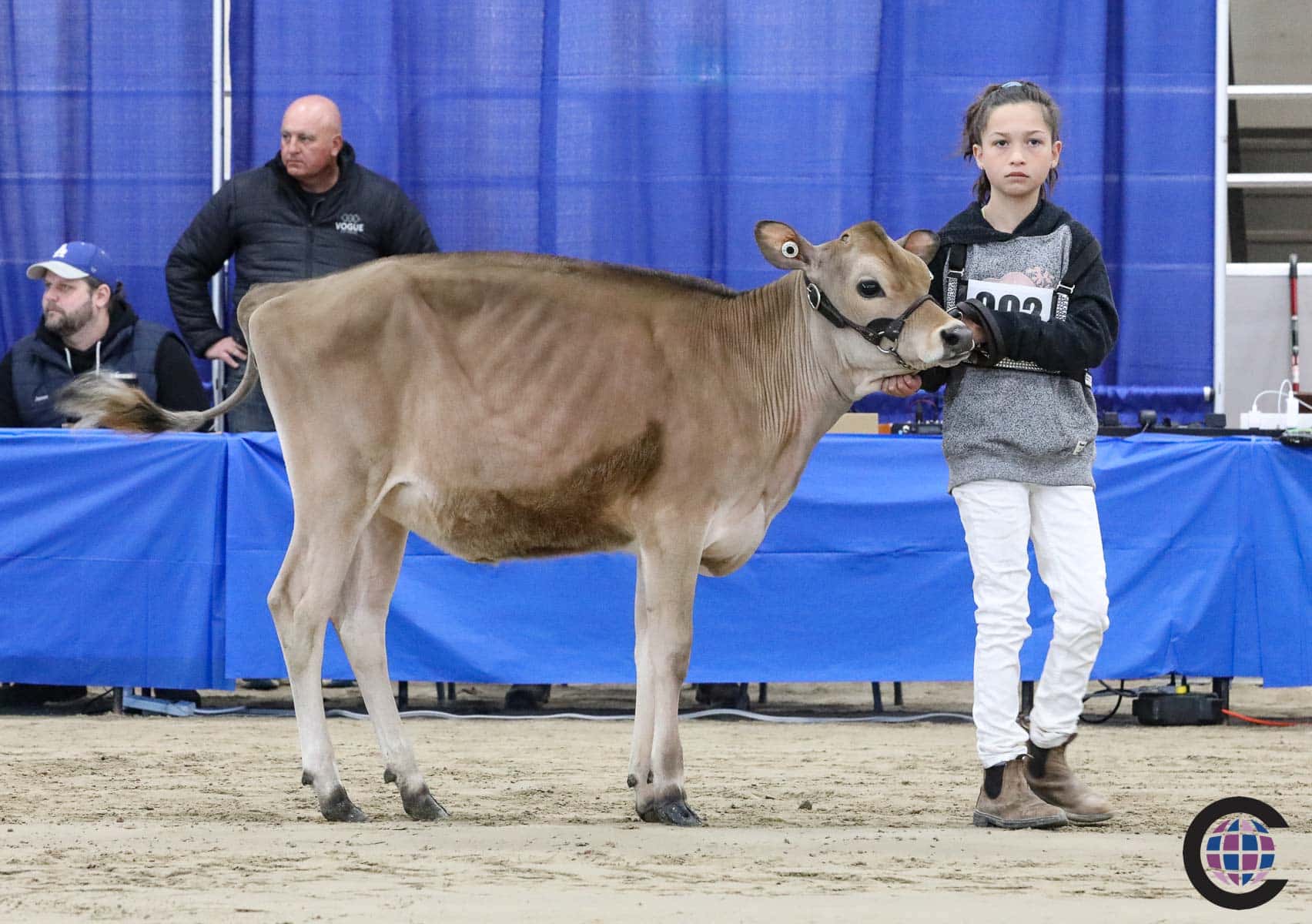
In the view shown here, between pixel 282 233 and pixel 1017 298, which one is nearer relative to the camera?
pixel 1017 298

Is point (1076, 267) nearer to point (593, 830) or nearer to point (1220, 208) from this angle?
point (593, 830)

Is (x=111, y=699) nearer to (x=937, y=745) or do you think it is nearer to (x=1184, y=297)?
(x=937, y=745)

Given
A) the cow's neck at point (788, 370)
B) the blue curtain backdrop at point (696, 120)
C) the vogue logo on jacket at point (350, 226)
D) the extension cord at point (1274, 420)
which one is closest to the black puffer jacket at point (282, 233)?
the vogue logo on jacket at point (350, 226)

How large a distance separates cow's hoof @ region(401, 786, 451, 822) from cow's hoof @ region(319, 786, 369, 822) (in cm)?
15

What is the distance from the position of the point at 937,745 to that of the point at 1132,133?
380 cm

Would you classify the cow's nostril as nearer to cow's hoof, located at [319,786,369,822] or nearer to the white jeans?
the white jeans

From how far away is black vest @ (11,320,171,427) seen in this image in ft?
28.5

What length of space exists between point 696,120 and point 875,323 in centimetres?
440

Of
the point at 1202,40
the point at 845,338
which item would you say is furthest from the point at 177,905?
the point at 1202,40

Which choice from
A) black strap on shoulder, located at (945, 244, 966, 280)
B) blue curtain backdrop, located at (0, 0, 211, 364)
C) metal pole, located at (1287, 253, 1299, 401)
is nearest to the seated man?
blue curtain backdrop, located at (0, 0, 211, 364)

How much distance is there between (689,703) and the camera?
863 cm

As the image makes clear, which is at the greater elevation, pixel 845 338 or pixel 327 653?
pixel 845 338

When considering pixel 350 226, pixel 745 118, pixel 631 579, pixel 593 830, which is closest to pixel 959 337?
pixel 593 830

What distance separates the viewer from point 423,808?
527 centimetres
